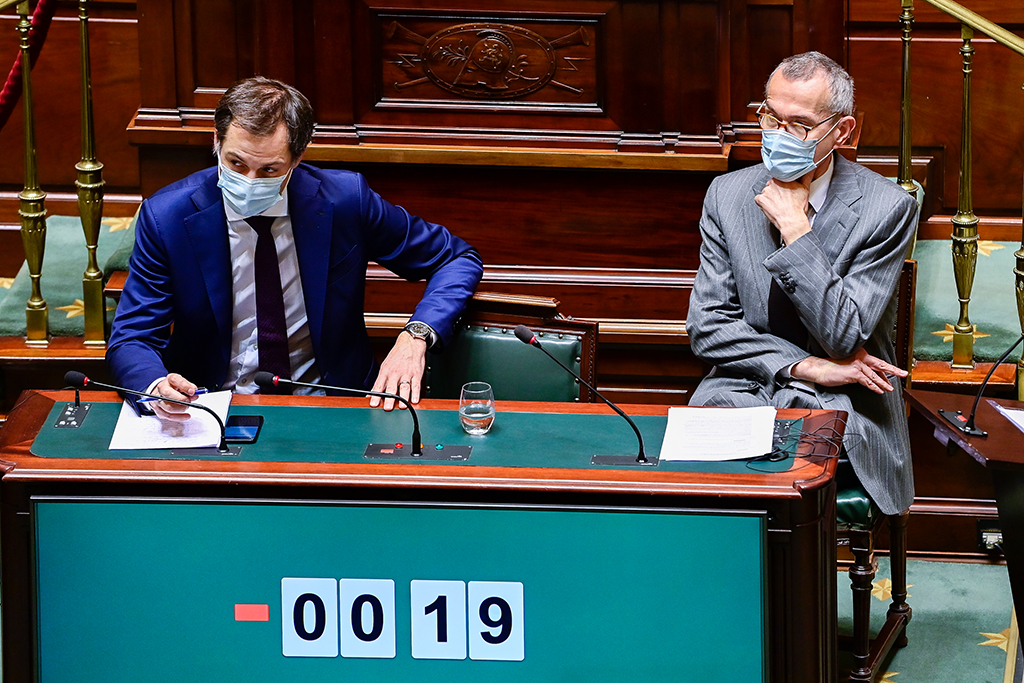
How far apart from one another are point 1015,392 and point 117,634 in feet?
8.68

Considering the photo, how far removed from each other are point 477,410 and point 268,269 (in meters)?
0.79

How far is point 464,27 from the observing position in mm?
4090

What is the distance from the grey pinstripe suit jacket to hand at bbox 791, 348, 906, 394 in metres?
0.03

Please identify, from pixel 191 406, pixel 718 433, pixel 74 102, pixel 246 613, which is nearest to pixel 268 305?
pixel 191 406

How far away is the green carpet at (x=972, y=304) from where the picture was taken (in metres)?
4.03

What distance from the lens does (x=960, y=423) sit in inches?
100

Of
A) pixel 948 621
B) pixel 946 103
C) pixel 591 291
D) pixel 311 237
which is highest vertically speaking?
pixel 946 103

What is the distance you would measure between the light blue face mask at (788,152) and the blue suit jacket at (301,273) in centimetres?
80

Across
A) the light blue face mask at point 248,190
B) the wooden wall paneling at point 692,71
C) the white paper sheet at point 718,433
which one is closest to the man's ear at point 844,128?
the white paper sheet at point 718,433

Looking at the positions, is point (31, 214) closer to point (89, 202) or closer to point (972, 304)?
point (89, 202)

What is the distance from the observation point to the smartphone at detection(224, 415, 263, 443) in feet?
8.71

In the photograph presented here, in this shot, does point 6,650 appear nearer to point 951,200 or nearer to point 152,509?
point 152,509

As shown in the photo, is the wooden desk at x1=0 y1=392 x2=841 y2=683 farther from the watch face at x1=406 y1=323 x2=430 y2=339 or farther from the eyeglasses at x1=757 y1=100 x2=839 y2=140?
the eyeglasses at x1=757 y1=100 x2=839 y2=140

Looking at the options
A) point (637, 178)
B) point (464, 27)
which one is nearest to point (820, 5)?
point (637, 178)
